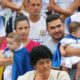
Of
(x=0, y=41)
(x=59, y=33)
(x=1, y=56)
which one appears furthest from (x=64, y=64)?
(x=0, y=41)

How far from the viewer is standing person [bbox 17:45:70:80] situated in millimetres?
4629

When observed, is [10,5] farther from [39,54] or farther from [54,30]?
[39,54]

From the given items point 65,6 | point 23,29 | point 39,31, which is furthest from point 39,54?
point 65,6

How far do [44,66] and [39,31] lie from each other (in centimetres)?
154

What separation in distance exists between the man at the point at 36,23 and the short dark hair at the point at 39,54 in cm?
116

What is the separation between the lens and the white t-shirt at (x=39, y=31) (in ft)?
19.7

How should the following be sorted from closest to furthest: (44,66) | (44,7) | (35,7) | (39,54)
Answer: (44,66) < (39,54) < (35,7) < (44,7)

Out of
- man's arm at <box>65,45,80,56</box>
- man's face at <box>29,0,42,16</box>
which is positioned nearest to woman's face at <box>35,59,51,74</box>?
man's arm at <box>65,45,80,56</box>

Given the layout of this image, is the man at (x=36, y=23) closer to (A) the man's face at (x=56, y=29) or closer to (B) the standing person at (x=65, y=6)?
(B) the standing person at (x=65, y=6)

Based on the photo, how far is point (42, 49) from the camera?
15.7 feet

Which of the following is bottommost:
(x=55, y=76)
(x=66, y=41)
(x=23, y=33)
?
(x=55, y=76)

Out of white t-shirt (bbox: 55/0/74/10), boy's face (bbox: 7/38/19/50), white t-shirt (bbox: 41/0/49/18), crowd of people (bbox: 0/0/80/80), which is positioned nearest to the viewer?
crowd of people (bbox: 0/0/80/80)

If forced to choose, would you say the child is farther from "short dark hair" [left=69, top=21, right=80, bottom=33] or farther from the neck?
the neck

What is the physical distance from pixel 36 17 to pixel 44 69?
169 centimetres
